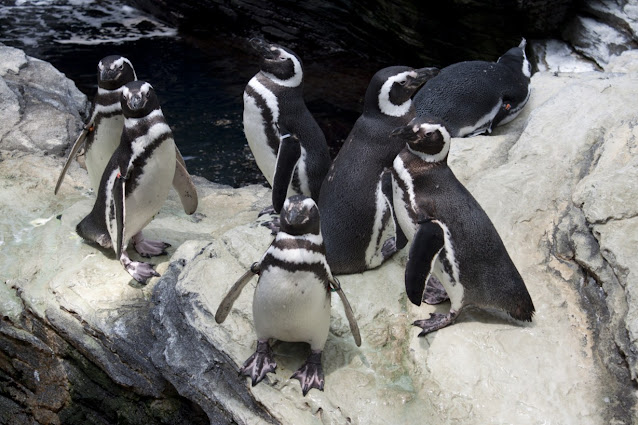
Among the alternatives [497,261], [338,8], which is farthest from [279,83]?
[338,8]

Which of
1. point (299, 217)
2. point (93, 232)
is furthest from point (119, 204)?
point (299, 217)

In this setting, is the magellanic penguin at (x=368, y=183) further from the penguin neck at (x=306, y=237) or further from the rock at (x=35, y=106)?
the rock at (x=35, y=106)

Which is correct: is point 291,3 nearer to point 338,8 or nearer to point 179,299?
point 338,8

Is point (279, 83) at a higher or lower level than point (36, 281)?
higher

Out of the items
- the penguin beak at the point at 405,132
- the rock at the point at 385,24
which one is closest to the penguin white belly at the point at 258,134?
the penguin beak at the point at 405,132

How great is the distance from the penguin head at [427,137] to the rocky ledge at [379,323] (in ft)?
2.26

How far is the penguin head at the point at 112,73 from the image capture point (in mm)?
4168

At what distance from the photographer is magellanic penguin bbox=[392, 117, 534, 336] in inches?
123

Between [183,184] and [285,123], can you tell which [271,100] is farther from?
[183,184]

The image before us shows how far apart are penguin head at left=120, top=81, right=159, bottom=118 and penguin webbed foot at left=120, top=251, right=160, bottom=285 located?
2.63 feet

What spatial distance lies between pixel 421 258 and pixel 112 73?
222cm

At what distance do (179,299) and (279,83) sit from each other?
1530mm

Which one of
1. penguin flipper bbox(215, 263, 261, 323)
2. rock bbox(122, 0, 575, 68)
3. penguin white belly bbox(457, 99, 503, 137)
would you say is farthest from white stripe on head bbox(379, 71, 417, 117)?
rock bbox(122, 0, 575, 68)

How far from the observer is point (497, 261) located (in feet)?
10.5
